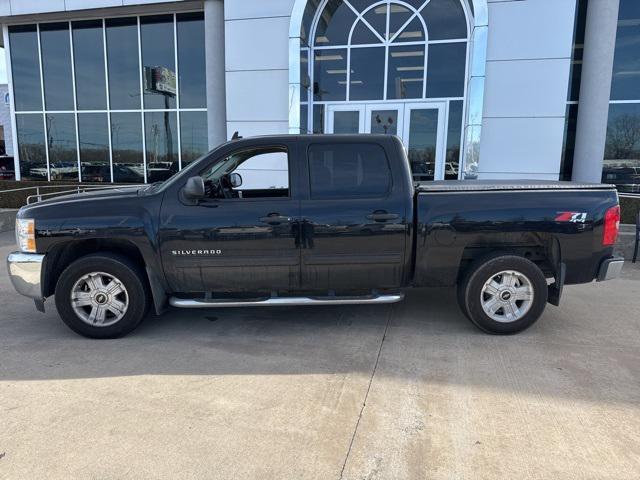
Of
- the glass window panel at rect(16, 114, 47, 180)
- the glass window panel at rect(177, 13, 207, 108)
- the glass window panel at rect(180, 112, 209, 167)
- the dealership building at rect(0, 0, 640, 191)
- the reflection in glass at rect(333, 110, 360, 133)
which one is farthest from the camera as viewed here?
the glass window panel at rect(16, 114, 47, 180)

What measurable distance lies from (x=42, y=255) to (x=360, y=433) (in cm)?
339

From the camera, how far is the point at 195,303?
173 inches

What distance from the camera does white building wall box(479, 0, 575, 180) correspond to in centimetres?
962

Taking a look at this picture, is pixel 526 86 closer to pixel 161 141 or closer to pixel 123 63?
pixel 161 141

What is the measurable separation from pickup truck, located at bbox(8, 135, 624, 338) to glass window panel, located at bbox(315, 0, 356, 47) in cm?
790

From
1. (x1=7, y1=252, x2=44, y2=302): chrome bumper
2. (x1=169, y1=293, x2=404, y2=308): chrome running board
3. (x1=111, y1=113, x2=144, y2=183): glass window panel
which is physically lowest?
(x1=169, y1=293, x2=404, y2=308): chrome running board

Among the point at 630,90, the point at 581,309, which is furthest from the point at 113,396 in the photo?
the point at 630,90

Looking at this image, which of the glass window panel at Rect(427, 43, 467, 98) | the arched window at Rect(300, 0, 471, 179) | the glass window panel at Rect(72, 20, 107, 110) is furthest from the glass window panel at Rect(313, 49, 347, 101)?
the glass window panel at Rect(72, 20, 107, 110)

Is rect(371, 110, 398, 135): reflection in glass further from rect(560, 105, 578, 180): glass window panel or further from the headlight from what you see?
the headlight

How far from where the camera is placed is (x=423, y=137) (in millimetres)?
10844

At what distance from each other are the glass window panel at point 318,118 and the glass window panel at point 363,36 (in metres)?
1.76

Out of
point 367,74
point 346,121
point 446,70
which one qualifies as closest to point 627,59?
point 446,70

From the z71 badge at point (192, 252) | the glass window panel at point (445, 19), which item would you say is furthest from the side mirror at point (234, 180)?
the glass window panel at point (445, 19)

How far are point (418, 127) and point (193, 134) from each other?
6.79 m
